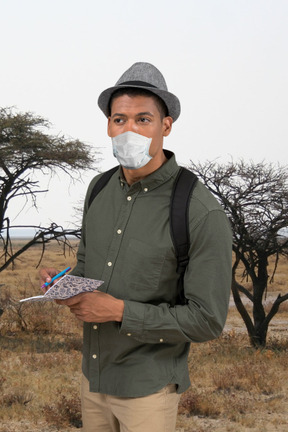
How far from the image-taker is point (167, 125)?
7.01 ft

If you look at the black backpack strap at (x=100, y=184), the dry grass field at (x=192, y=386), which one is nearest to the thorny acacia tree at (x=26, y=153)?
the dry grass field at (x=192, y=386)

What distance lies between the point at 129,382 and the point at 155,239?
53 cm

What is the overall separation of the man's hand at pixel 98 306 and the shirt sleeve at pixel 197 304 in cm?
3

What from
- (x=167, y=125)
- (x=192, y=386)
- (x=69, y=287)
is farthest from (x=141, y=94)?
(x=192, y=386)

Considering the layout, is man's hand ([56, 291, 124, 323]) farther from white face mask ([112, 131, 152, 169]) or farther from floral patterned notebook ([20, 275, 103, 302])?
white face mask ([112, 131, 152, 169])

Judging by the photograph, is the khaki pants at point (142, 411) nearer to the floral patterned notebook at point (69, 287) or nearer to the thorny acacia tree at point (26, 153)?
the floral patterned notebook at point (69, 287)

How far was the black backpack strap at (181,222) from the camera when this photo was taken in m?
1.96

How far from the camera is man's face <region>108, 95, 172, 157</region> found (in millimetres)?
2023

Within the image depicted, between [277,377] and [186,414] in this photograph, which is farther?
[277,377]

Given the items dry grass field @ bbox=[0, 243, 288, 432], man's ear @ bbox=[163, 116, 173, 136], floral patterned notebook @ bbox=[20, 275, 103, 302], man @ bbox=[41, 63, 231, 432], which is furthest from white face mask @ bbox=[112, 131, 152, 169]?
dry grass field @ bbox=[0, 243, 288, 432]

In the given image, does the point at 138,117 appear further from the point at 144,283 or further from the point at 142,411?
the point at 142,411

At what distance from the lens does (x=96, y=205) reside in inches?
91.4

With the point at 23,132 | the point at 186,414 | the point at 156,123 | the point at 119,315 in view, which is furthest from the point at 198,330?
the point at 23,132

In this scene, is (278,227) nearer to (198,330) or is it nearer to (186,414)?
(186,414)
